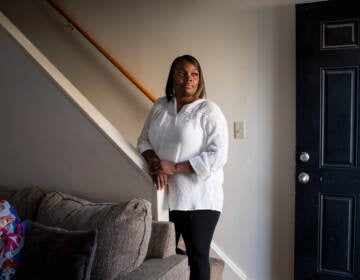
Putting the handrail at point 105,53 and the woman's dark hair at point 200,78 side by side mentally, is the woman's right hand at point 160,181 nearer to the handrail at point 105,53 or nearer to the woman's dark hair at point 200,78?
the woman's dark hair at point 200,78

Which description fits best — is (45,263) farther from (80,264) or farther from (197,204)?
(197,204)

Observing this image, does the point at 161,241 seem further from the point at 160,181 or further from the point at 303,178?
the point at 303,178

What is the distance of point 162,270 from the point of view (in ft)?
4.87

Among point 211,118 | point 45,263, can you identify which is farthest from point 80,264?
point 211,118

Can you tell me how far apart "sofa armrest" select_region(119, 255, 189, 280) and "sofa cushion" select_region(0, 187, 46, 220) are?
2.19 feet

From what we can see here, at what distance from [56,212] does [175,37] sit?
1426 millimetres

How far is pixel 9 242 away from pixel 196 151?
2.86 ft

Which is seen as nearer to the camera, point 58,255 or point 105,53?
point 58,255

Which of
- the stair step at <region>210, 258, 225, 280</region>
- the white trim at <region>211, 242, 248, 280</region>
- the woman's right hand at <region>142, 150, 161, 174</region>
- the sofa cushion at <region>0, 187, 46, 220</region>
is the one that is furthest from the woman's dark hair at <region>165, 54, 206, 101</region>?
the white trim at <region>211, 242, 248, 280</region>

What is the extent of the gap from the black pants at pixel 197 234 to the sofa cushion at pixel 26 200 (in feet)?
2.33

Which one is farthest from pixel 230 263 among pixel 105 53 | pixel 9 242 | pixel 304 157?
pixel 105 53

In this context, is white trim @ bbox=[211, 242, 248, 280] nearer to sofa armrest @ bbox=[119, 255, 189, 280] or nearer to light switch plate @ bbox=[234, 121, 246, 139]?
light switch plate @ bbox=[234, 121, 246, 139]

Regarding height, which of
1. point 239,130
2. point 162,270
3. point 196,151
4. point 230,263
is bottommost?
point 230,263

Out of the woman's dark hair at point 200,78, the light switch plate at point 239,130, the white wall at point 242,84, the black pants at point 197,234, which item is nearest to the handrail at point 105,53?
the white wall at point 242,84
